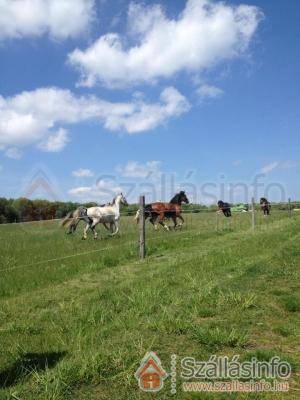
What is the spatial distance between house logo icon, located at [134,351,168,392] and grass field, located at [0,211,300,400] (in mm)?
81

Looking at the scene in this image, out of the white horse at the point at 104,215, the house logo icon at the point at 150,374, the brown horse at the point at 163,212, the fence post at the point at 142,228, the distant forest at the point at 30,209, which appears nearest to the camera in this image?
the house logo icon at the point at 150,374

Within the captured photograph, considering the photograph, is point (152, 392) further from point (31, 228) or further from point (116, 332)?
point (31, 228)

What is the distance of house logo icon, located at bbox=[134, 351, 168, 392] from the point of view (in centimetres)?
392

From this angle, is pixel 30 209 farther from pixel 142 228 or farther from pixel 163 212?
pixel 142 228

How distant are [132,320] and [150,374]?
1861 mm

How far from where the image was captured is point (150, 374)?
411cm

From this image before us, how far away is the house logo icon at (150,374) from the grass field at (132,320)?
8 cm

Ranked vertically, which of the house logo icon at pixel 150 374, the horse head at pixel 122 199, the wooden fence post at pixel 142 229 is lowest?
the house logo icon at pixel 150 374

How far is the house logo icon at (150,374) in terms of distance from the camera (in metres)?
3.92

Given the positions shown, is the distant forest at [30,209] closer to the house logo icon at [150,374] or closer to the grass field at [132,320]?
the grass field at [132,320]

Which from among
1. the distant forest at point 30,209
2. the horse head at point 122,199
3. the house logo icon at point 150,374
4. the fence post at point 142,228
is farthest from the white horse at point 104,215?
the distant forest at point 30,209

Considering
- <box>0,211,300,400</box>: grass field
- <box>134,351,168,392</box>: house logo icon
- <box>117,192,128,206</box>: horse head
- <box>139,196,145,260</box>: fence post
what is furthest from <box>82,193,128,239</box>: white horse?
<box>134,351,168,392</box>: house logo icon

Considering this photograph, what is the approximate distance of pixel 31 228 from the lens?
31.9 metres

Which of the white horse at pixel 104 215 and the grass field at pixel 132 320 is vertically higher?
the white horse at pixel 104 215
